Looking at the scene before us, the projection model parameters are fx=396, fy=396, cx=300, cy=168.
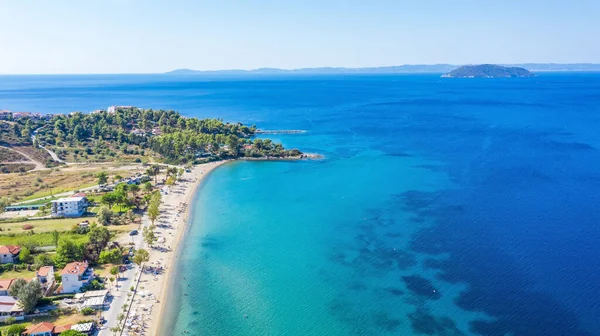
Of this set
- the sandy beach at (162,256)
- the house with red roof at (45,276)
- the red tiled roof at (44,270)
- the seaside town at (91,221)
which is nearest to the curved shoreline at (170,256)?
the sandy beach at (162,256)

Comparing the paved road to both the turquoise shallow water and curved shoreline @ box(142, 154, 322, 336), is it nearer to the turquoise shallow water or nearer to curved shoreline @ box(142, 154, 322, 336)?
curved shoreline @ box(142, 154, 322, 336)

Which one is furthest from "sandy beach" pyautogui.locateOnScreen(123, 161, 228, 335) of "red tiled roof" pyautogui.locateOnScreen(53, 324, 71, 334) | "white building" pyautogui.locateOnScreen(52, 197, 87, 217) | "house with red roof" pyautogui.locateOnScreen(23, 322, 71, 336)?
"white building" pyautogui.locateOnScreen(52, 197, 87, 217)

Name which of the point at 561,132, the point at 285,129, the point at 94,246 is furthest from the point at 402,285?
the point at 561,132

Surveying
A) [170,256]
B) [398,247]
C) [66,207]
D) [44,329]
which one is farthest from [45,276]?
[398,247]

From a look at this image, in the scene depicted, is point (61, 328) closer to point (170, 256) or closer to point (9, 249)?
point (170, 256)

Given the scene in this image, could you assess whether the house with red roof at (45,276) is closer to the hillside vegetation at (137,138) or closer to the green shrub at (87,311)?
the green shrub at (87,311)

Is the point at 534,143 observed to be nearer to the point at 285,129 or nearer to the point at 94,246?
the point at 285,129
